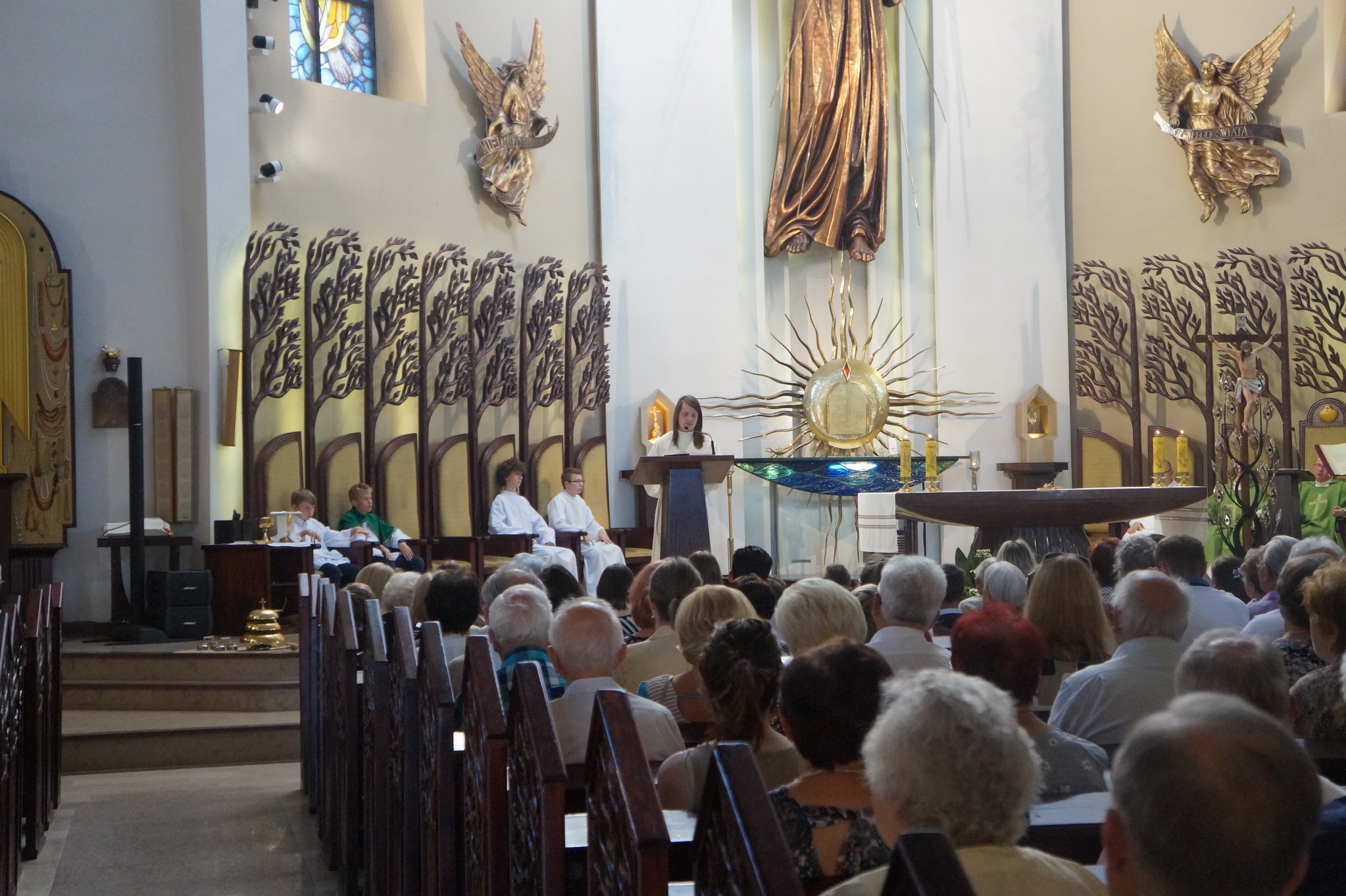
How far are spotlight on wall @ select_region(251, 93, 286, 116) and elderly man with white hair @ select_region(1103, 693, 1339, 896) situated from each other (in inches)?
395

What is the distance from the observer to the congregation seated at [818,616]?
3627 millimetres

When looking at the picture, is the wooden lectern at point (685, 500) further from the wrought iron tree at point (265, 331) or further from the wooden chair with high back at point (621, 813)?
the wooden chair with high back at point (621, 813)

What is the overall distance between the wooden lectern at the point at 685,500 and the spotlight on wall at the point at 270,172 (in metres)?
3.59

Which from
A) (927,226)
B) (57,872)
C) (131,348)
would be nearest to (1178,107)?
(927,226)

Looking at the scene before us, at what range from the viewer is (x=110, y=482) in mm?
9578

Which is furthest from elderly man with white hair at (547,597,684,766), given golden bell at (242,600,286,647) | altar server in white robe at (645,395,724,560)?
altar server in white robe at (645,395,724,560)

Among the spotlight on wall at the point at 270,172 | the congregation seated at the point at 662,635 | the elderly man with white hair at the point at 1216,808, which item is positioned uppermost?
the spotlight on wall at the point at 270,172

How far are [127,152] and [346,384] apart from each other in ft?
7.32

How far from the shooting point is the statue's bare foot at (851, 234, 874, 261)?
43.8ft

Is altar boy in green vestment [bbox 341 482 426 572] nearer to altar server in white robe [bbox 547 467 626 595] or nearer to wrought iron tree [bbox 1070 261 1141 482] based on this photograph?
altar server in white robe [bbox 547 467 626 595]

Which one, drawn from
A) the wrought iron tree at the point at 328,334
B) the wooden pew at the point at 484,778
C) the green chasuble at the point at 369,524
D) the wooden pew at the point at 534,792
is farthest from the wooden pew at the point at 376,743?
the wrought iron tree at the point at 328,334

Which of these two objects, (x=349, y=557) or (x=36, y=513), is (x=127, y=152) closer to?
(x=36, y=513)

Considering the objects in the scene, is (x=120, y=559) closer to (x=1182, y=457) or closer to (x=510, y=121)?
(x=510, y=121)

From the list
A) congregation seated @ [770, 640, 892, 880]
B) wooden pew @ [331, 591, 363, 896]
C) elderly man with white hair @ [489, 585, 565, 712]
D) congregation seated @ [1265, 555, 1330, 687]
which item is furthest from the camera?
wooden pew @ [331, 591, 363, 896]
